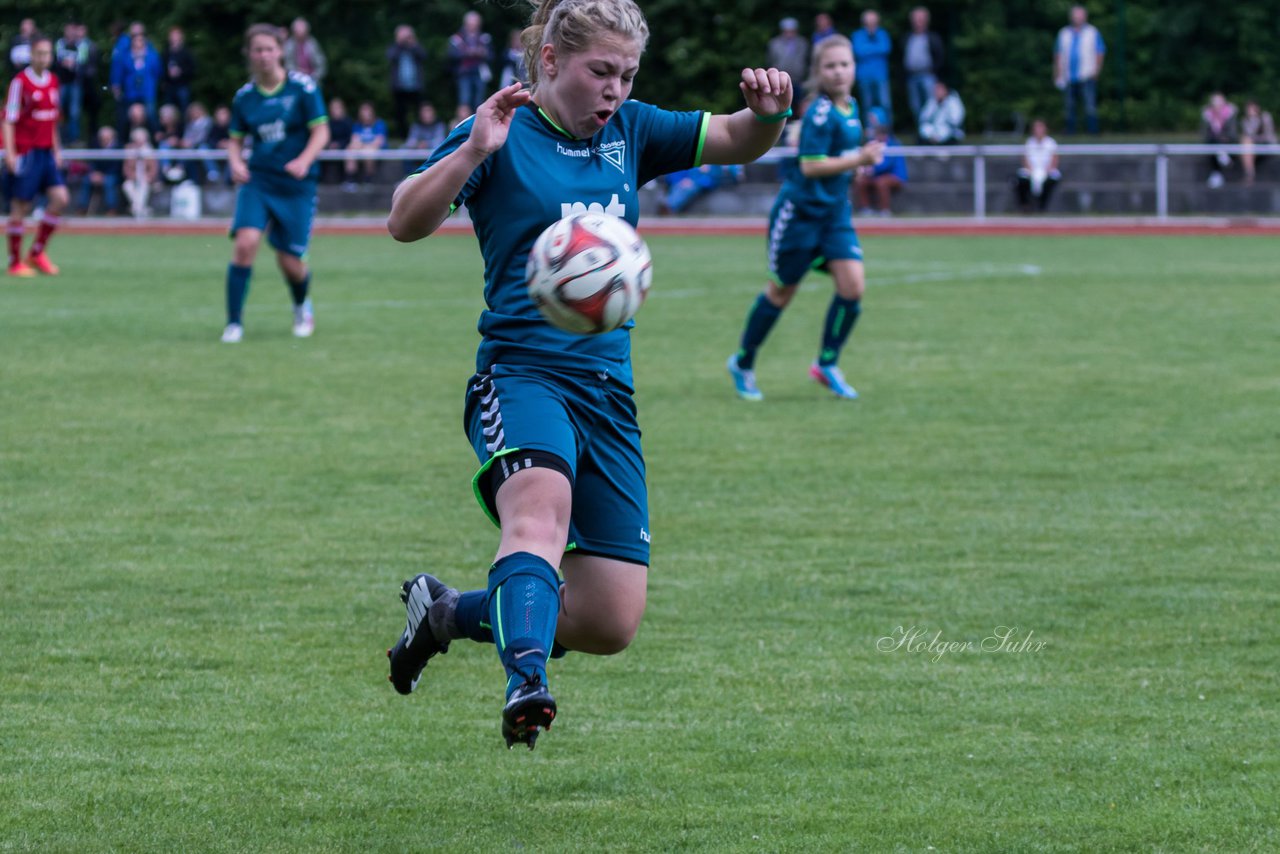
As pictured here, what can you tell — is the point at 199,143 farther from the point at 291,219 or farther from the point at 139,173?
the point at 291,219

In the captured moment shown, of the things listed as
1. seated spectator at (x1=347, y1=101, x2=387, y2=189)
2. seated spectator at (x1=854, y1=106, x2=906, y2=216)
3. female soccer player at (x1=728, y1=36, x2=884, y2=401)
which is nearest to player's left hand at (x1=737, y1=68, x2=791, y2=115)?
female soccer player at (x1=728, y1=36, x2=884, y2=401)

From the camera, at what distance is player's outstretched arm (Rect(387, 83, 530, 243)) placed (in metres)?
4.38

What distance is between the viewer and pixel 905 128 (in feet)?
104

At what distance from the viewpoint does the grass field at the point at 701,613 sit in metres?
4.43

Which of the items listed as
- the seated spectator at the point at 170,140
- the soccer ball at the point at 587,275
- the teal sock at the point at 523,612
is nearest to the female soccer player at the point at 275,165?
the soccer ball at the point at 587,275

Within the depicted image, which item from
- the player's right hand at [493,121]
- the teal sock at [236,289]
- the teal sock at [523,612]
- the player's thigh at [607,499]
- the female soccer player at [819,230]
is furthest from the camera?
the teal sock at [236,289]

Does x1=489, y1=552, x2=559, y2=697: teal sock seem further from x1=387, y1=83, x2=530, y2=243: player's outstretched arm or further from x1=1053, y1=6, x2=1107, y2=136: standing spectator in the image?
x1=1053, y1=6, x2=1107, y2=136: standing spectator

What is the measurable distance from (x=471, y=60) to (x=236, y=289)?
16468 millimetres

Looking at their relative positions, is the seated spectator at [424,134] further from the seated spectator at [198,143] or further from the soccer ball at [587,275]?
the soccer ball at [587,275]

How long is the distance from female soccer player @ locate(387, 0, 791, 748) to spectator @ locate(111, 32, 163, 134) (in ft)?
90.4

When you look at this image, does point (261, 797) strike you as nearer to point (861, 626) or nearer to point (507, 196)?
point (507, 196)

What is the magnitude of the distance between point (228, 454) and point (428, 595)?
4807 mm

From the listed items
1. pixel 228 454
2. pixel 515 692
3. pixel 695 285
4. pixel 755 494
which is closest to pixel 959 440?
pixel 755 494

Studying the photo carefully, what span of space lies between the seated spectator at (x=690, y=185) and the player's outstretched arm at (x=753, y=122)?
954 inches
